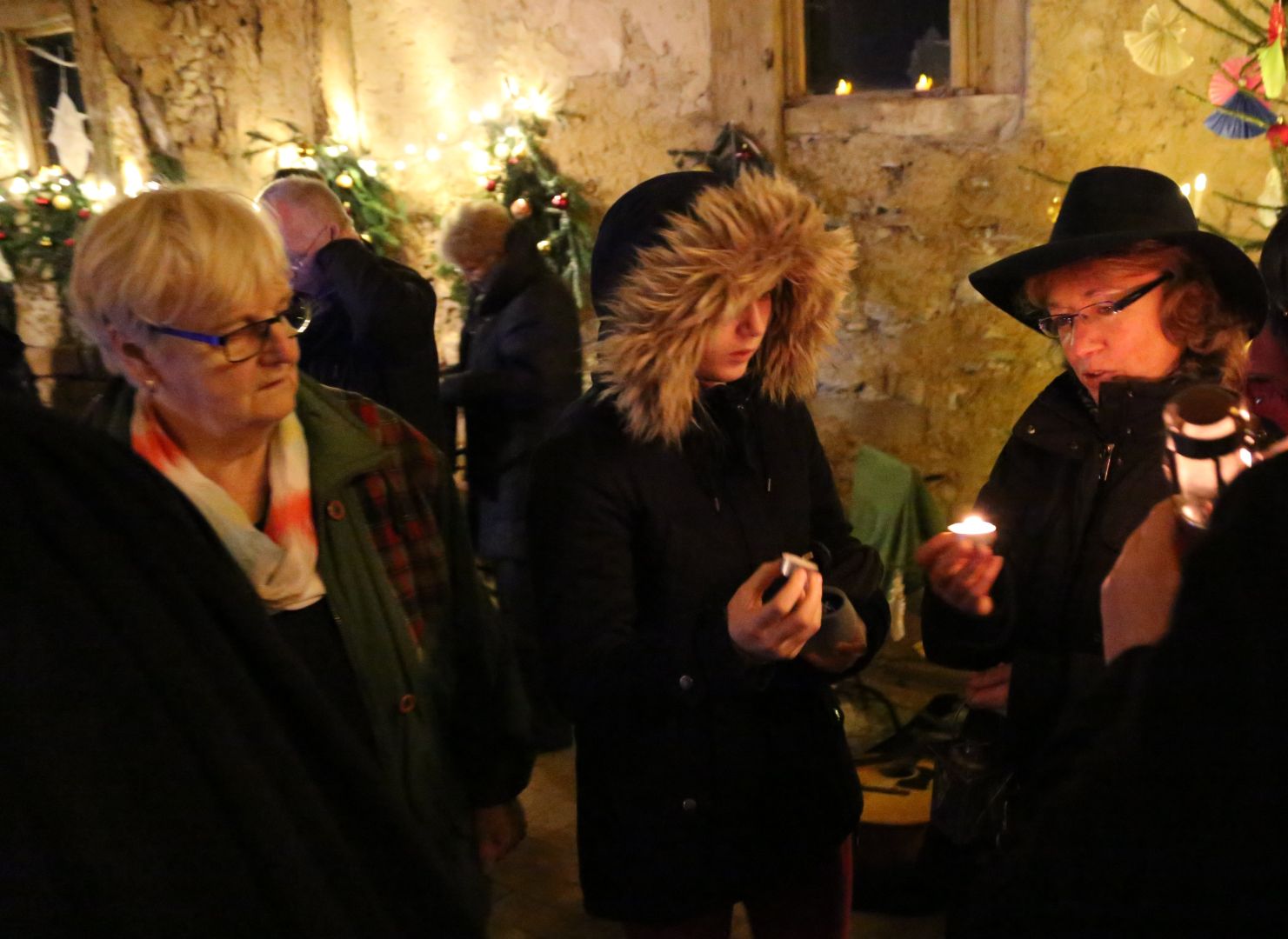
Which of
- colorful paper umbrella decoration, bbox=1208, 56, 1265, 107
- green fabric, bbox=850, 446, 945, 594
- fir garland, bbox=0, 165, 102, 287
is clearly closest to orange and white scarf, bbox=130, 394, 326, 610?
green fabric, bbox=850, 446, 945, 594

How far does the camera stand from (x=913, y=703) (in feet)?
13.9

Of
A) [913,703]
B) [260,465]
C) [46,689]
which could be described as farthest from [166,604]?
[913,703]

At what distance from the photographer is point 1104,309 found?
70.9 inches

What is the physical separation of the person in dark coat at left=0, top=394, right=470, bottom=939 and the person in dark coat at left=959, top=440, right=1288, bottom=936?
55cm

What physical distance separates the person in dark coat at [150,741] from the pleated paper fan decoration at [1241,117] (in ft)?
10.2

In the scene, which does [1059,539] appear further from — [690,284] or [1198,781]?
[1198,781]

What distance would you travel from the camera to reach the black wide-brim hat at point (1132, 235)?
5.81ft

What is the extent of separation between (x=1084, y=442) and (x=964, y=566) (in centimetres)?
35

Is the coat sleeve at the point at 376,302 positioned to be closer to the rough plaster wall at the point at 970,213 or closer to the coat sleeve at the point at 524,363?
the coat sleeve at the point at 524,363

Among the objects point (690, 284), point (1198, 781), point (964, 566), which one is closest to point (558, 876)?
point (964, 566)

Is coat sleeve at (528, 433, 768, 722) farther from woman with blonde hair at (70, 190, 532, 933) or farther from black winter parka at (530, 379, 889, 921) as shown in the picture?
woman with blonde hair at (70, 190, 532, 933)

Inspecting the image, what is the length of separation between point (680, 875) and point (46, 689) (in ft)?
3.92

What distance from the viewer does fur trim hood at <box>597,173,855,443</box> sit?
171 centimetres

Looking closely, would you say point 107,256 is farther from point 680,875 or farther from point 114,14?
point 114,14
